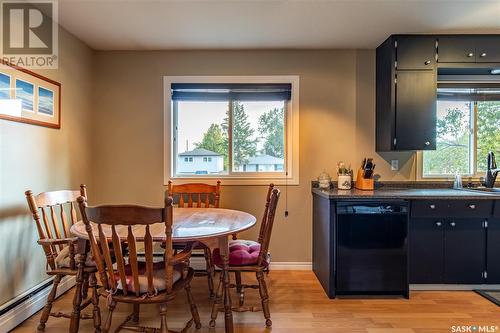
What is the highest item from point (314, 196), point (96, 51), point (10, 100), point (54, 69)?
point (96, 51)

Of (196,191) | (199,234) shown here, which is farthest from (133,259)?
(196,191)

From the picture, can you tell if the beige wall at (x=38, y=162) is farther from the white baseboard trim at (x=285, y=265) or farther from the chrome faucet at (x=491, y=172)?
the chrome faucet at (x=491, y=172)

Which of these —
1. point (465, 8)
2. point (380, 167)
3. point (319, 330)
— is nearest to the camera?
point (319, 330)

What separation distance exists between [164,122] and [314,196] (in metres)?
1.79

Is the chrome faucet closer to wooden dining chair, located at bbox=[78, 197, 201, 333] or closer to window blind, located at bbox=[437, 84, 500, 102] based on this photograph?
window blind, located at bbox=[437, 84, 500, 102]

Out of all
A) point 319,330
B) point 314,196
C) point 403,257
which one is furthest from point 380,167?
point 319,330

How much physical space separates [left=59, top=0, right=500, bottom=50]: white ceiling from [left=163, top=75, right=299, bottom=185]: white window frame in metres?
0.33

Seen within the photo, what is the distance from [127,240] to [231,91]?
2104mm

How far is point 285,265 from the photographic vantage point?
3.30 meters

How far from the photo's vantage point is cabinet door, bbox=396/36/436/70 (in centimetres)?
287

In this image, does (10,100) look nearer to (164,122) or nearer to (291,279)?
(164,122)

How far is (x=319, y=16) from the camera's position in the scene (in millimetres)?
2529

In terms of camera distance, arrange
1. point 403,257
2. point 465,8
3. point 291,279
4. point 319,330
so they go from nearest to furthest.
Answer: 1. point 319,330
2. point 465,8
3. point 403,257
4. point 291,279

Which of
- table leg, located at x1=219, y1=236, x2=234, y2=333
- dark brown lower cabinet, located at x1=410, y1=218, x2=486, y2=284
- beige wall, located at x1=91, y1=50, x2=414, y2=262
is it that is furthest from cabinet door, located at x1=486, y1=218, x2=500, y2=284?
table leg, located at x1=219, y1=236, x2=234, y2=333
